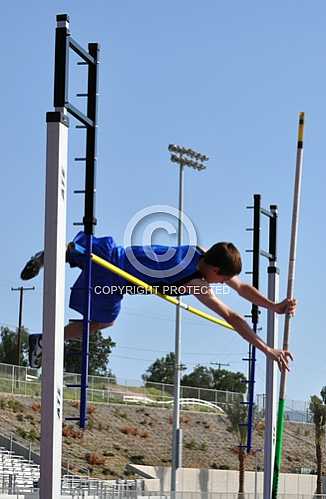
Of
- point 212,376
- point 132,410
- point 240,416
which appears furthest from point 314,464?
point 212,376

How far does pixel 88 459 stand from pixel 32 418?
2.30 metres

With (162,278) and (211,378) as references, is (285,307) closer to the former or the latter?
(162,278)

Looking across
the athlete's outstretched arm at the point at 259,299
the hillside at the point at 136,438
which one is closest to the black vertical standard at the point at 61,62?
the athlete's outstretched arm at the point at 259,299

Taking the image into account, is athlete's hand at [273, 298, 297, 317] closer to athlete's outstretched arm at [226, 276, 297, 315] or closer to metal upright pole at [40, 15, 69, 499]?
A: athlete's outstretched arm at [226, 276, 297, 315]

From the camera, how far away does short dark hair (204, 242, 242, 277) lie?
29.6ft

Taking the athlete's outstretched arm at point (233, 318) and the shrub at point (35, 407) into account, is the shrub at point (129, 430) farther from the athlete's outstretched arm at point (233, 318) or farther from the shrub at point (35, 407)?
the athlete's outstretched arm at point (233, 318)

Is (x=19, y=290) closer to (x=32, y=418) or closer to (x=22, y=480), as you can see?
(x=32, y=418)

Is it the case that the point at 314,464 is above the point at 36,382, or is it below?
below

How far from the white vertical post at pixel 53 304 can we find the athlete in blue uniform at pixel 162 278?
122 cm

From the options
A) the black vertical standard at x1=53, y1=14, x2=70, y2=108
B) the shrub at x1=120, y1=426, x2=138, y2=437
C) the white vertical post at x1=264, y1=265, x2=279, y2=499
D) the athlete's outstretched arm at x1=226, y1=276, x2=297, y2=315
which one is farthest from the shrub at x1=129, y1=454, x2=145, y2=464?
the black vertical standard at x1=53, y1=14, x2=70, y2=108

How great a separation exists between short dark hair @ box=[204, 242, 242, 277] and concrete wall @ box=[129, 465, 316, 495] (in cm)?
2157

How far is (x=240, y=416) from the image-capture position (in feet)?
123

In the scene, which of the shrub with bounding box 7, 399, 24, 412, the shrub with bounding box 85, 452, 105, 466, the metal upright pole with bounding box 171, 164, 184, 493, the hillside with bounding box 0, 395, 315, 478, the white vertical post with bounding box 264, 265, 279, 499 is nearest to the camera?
the white vertical post with bounding box 264, 265, 279, 499

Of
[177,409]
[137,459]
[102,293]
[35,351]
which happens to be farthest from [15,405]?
[102,293]
